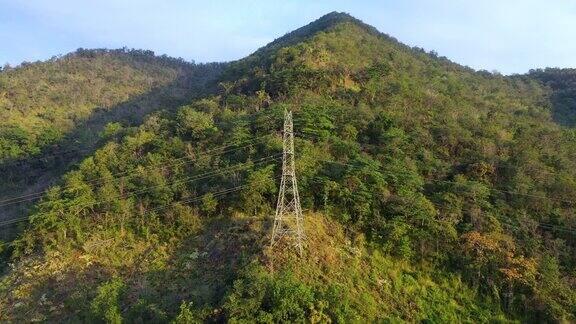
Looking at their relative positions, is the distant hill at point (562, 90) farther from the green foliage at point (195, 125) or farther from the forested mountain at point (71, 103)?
the forested mountain at point (71, 103)

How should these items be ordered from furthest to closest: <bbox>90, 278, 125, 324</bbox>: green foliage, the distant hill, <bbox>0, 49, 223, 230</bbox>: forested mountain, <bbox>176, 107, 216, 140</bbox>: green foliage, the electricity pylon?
the distant hill
<bbox>0, 49, 223, 230</bbox>: forested mountain
<bbox>176, 107, 216, 140</bbox>: green foliage
the electricity pylon
<bbox>90, 278, 125, 324</bbox>: green foliage

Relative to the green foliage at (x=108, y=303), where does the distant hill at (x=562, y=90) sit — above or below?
A: above

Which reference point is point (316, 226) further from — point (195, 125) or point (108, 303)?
point (195, 125)

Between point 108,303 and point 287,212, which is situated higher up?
point 287,212

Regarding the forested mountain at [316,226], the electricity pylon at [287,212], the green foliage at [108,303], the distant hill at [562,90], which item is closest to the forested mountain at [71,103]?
the forested mountain at [316,226]

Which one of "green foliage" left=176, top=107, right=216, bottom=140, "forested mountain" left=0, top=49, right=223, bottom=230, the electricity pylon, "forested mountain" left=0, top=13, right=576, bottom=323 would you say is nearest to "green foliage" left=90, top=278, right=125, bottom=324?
"forested mountain" left=0, top=13, right=576, bottom=323

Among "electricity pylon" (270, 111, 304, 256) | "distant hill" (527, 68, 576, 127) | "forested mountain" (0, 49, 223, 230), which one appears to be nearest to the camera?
"electricity pylon" (270, 111, 304, 256)

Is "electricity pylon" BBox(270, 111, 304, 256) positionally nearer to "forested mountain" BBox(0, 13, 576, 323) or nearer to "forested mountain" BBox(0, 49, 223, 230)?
"forested mountain" BBox(0, 13, 576, 323)

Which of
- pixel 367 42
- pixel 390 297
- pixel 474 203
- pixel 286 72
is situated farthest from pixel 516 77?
Result: pixel 390 297

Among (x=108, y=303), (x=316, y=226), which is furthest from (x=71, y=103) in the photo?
(x=108, y=303)
